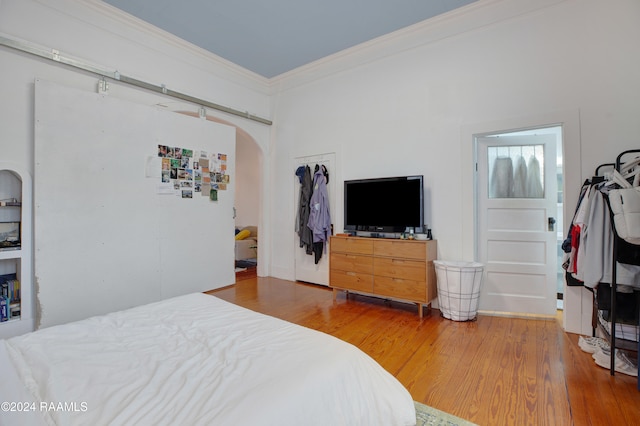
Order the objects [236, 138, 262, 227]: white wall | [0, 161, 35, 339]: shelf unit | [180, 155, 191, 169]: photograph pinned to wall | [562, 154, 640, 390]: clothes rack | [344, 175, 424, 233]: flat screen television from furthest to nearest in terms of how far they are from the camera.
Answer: [236, 138, 262, 227]: white wall < [180, 155, 191, 169]: photograph pinned to wall < [344, 175, 424, 233]: flat screen television < [0, 161, 35, 339]: shelf unit < [562, 154, 640, 390]: clothes rack

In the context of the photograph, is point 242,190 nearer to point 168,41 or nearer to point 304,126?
point 304,126

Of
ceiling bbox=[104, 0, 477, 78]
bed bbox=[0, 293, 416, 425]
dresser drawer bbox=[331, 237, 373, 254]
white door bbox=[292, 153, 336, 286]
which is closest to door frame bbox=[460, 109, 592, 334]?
ceiling bbox=[104, 0, 477, 78]

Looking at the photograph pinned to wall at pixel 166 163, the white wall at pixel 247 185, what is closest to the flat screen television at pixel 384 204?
the photograph pinned to wall at pixel 166 163

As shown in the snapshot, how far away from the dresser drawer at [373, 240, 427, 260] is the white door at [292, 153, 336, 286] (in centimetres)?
106

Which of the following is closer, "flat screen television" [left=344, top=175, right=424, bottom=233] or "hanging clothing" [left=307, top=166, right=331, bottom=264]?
"flat screen television" [left=344, top=175, right=424, bottom=233]

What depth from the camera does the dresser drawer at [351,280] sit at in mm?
3346

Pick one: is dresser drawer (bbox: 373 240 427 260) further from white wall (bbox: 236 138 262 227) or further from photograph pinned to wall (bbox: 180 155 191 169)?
white wall (bbox: 236 138 262 227)

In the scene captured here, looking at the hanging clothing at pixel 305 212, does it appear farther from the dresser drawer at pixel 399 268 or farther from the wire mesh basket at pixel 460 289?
the wire mesh basket at pixel 460 289

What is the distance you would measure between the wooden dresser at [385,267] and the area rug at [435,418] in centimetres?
147

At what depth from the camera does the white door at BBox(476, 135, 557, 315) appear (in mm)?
3002

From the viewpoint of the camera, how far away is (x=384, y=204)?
3451mm

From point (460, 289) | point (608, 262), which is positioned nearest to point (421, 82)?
point (460, 289)

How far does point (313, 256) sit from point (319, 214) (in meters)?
0.70

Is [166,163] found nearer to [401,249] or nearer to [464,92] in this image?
[401,249]
